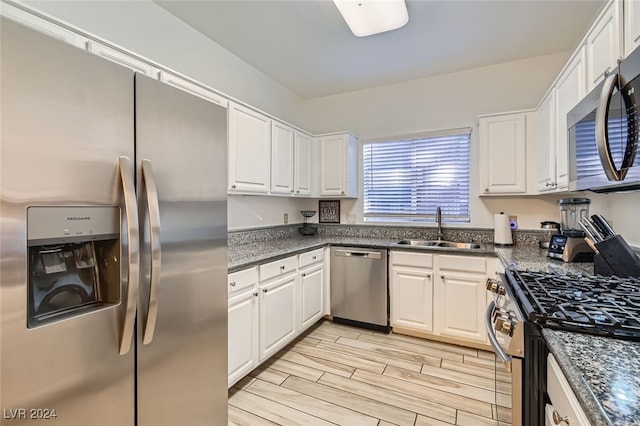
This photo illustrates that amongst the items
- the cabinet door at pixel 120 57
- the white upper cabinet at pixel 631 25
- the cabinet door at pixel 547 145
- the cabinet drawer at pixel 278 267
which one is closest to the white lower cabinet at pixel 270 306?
the cabinet drawer at pixel 278 267

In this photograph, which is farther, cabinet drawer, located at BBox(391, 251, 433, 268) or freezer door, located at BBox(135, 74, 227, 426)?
cabinet drawer, located at BBox(391, 251, 433, 268)

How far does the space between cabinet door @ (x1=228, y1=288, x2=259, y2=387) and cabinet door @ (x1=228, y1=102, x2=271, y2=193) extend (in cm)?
89

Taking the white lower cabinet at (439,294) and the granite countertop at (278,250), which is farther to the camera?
the white lower cabinet at (439,294)

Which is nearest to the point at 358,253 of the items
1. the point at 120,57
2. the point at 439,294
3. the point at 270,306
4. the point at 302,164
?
the point at 439,294

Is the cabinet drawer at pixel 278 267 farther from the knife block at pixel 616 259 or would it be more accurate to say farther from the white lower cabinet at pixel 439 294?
the knife block at pixel 616 259

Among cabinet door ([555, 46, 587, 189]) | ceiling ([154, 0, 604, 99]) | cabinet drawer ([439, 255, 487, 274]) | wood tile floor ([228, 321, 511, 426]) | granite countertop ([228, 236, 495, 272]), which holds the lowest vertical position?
wood tile floor ([228, 321, 511, 426])

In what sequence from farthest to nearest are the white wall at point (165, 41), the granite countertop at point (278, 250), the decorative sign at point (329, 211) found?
the decorative sign at point (329, 211)
the granite countertop at point (278, 250)
the white wall at point (165, 41)

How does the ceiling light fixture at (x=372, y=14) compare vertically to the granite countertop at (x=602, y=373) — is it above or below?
above

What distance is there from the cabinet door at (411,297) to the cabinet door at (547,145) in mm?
1221

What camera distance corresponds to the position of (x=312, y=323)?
2.96m

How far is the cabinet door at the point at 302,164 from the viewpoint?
3.32 meters

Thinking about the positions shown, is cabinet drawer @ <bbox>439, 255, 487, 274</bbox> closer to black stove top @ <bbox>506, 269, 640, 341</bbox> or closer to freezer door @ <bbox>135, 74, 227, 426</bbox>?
black stove top @ <bbox>506, 269, 640, 341</bbox>

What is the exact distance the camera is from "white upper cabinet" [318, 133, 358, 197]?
11.5 ft

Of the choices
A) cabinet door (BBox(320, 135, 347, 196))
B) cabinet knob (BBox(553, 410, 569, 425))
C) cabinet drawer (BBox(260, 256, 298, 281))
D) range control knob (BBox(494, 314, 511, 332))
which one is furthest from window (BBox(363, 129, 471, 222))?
cabinet knob (BBox(553, 410, 569, 425))
